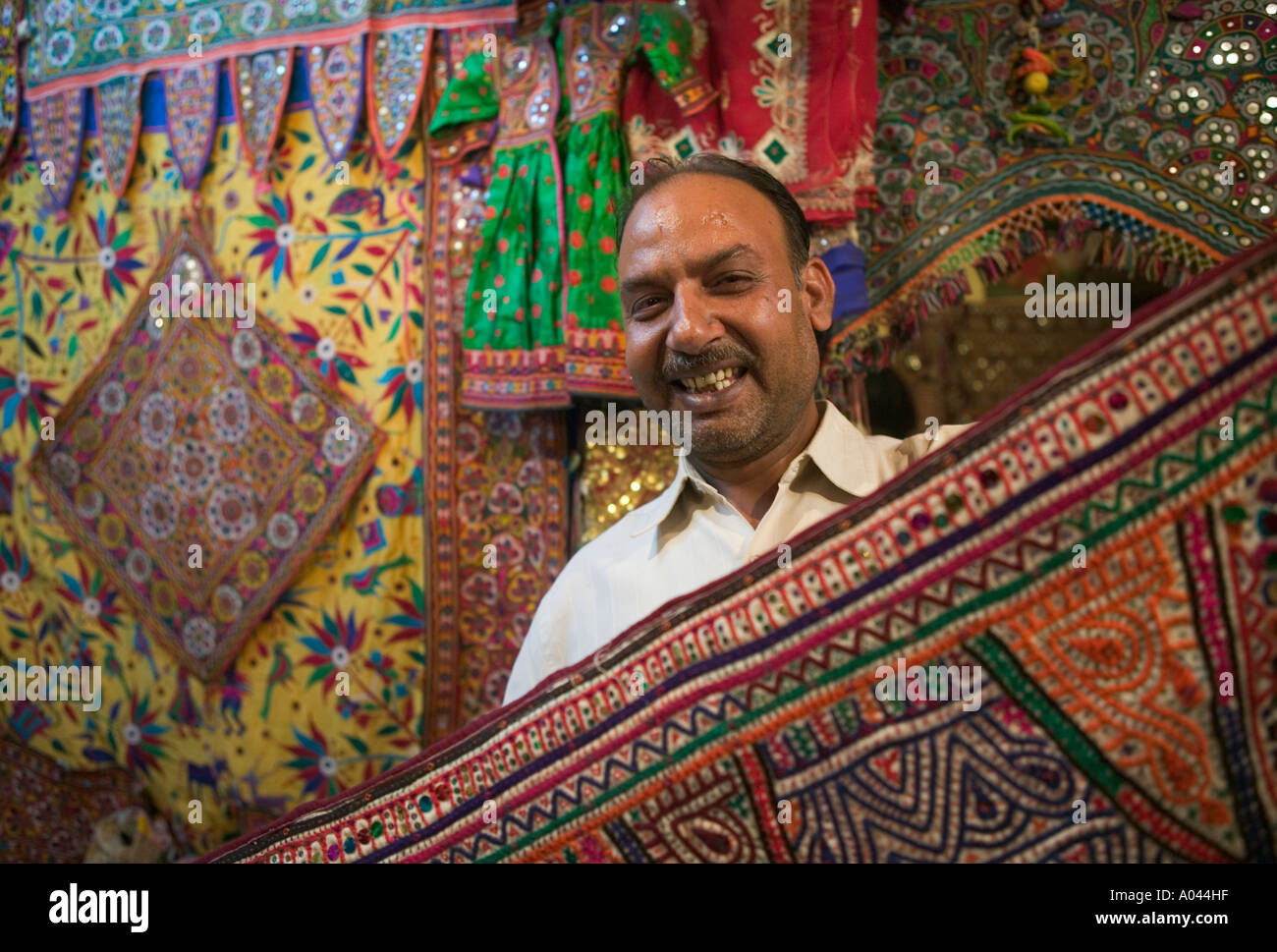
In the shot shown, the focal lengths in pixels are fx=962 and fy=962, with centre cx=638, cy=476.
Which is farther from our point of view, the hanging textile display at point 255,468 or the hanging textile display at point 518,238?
the hanging textile display at point 255,468

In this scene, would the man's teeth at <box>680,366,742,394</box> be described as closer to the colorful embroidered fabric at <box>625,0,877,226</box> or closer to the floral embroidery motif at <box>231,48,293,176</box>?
the colorful embroidered fabric at <box>625,0,877,226</box>

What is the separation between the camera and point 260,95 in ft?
6.43

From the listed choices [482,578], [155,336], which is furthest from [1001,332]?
[155,336]

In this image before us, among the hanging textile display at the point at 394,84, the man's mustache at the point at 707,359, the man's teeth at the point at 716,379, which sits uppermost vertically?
the hanging textile display at the point at 394,84

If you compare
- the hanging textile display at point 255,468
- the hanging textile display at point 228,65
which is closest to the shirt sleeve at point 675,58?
the hanging textile display at point 228,65

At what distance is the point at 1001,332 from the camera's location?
2312 millimetres

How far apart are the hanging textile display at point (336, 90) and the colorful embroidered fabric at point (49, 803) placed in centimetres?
150

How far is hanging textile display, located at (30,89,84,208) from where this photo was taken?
2086mm

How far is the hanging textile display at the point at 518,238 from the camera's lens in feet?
5.76

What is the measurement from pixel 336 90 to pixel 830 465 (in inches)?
52.7

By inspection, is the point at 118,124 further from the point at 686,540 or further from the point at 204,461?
the point at 686,540

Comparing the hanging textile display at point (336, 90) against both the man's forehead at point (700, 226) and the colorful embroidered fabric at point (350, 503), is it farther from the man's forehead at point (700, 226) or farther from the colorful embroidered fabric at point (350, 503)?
the man's forehead at point (700, 226)
